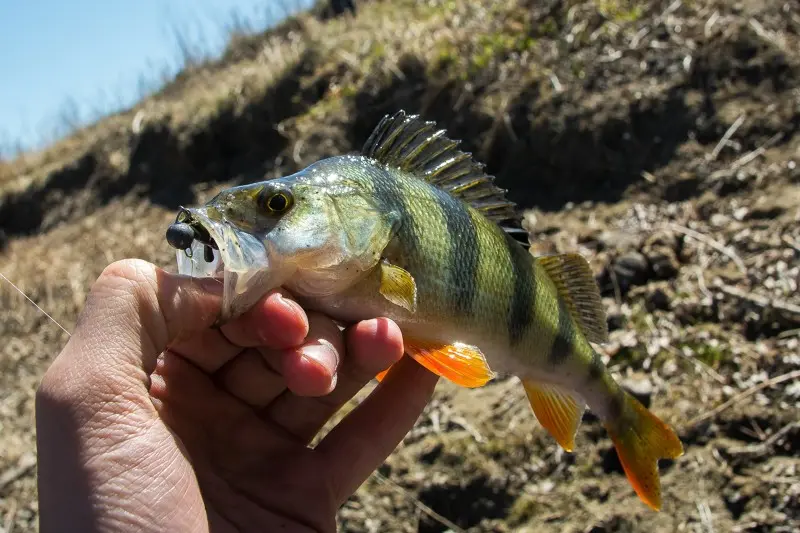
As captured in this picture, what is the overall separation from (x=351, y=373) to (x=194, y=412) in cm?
44

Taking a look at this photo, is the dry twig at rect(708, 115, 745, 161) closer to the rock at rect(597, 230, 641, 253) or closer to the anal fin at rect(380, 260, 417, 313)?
the rock at rect(597, 230, 641, 253)

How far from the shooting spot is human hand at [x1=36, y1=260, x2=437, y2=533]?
1.36 meters

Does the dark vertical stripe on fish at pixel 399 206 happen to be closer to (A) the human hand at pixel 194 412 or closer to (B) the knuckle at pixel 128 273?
(A) the human hand at pixel 194 412

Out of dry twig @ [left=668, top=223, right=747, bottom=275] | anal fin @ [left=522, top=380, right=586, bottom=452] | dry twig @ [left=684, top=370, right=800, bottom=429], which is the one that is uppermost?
anal fin @ [left=522, top=380, right=586, bottom=452]

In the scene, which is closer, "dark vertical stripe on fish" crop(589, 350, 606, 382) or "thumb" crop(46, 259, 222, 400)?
"thumb" crop(46, 259, 222, 400)

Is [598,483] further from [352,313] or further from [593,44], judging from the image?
[593,44]

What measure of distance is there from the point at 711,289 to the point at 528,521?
156cm

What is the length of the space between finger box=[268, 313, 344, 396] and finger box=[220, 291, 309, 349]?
0.03m

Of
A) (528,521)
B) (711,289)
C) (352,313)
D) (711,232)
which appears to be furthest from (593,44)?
(352,313)

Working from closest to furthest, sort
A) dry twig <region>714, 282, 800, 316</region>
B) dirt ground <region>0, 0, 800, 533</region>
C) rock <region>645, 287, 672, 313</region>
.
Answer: dirt ground <region>0, 0, 800, 533</region>, dry twig <region>714, 282, 800, 316</region>, rock <region>645, 287, 672, 313</region>

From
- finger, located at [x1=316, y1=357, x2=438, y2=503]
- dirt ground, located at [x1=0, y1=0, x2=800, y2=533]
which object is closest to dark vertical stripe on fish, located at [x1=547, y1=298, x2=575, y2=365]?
finger, located at [x1=316, y1=357, x2=438, y2=503]

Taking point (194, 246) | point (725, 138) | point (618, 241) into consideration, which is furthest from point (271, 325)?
point (725, 138)

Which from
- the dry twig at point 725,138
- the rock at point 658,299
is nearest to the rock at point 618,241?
the rock at point 658,299

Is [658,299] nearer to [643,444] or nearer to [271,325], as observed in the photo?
[643,444]
